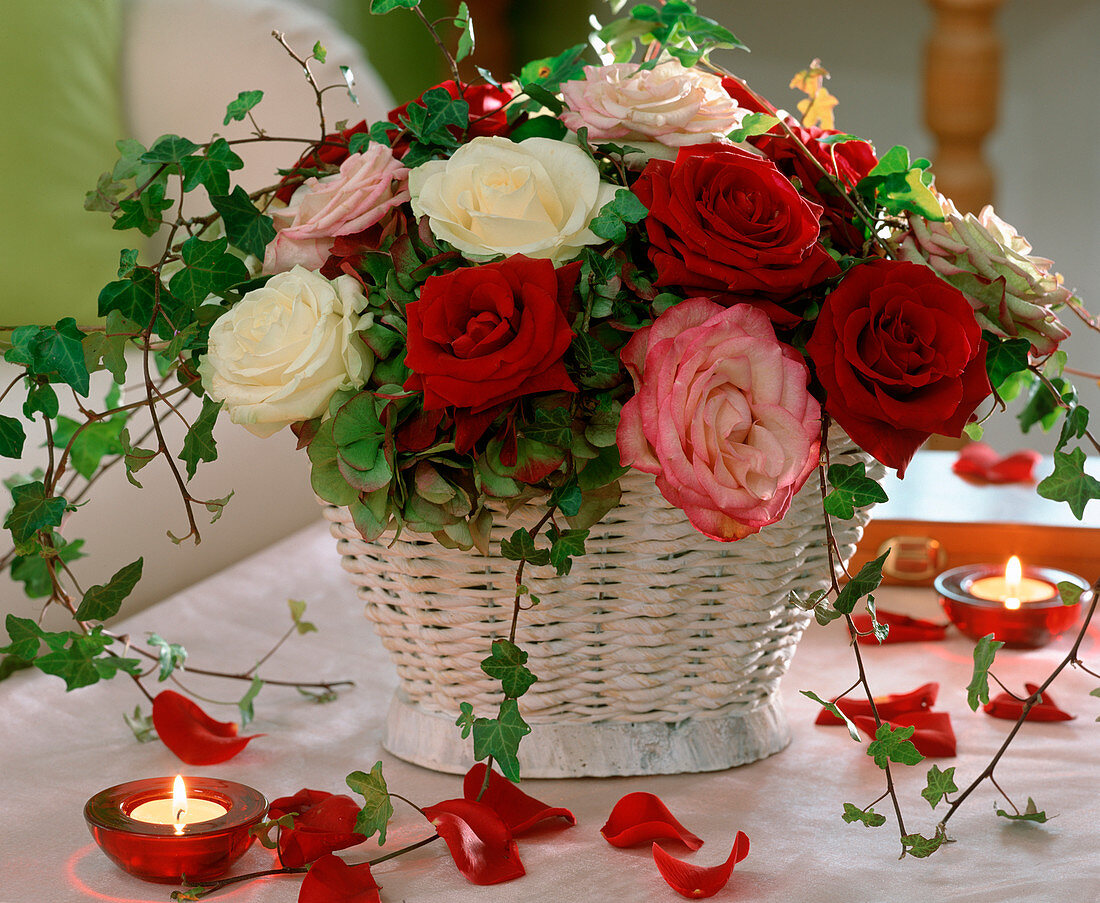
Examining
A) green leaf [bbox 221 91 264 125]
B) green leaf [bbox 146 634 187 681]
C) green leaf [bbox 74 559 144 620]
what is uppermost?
green leaf [bbox 221 91 264 125]

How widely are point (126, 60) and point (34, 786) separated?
2.90 feet

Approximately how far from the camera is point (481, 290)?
0.52 metres

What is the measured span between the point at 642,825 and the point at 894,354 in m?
0.26

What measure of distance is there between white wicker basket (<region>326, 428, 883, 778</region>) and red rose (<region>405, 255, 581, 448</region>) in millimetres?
101

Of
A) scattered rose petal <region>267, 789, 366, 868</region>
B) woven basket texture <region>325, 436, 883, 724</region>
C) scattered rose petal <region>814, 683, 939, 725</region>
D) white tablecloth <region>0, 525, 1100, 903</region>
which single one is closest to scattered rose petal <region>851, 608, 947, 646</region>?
white tablecloth <region>0, 525, 1100, 903</region>

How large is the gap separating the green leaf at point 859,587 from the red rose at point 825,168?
17 cm

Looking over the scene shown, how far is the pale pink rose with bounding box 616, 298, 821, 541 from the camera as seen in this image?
0.52 metres

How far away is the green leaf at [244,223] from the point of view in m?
0.63

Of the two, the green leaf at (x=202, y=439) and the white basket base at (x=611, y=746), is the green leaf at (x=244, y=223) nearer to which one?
the green leaf at (x=202, y=439)

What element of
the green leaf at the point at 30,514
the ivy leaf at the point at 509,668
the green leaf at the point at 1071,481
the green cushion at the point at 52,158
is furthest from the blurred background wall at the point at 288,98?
the green leaf at the point at 1071,481

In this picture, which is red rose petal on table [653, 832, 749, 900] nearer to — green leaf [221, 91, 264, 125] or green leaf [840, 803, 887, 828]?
green leaf [840, 803, 887, 828]

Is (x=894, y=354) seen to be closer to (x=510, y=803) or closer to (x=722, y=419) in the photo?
(x=722, y=419)

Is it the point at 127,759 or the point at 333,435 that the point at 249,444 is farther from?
the point at 333,435

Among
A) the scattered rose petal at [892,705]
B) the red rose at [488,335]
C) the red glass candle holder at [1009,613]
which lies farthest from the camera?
the red glass candle holder at [1009,613]
